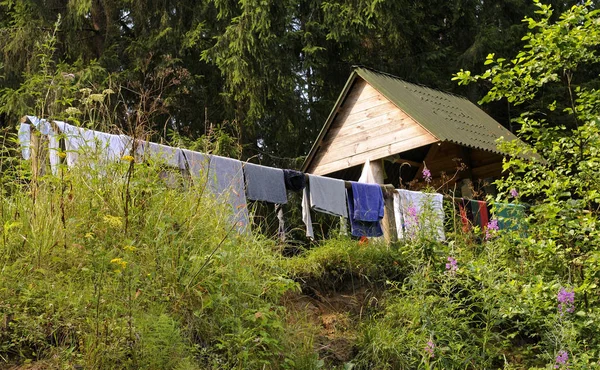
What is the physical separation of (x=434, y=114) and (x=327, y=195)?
3983 millimetres

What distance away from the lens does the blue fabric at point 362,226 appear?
8.49 meters

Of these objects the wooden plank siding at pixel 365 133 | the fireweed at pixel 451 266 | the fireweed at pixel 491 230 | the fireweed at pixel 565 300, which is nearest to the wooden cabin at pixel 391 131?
the wooden plank siding at pixel 365 133

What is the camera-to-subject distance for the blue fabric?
8.49m

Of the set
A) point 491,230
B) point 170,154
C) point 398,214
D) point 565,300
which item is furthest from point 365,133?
point 565,300

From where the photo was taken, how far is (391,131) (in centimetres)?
1090

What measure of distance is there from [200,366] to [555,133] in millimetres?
4424

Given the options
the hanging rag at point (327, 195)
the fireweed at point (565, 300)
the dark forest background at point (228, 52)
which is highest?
the dark forest background at point (228, 52)

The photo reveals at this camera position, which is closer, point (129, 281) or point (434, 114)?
point (129, 281)

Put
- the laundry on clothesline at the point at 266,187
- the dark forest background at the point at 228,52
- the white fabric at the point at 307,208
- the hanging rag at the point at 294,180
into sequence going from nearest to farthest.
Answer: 1. the laundry on clothesline at the point at 266,187
2. the hanging rag at the point at 294,180
3. the white fabric at the point at 307,208
4. the dark forest background at the point at 228,52

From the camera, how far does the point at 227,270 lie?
482 cm

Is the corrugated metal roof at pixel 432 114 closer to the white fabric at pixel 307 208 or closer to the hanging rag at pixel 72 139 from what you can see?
the white fabric at pixel 307 208

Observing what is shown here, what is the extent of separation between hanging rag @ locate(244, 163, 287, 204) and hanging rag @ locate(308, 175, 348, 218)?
48 cm

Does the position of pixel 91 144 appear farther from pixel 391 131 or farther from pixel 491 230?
pixel 391 131

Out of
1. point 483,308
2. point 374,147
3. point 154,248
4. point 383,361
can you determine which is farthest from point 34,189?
point 374,147
